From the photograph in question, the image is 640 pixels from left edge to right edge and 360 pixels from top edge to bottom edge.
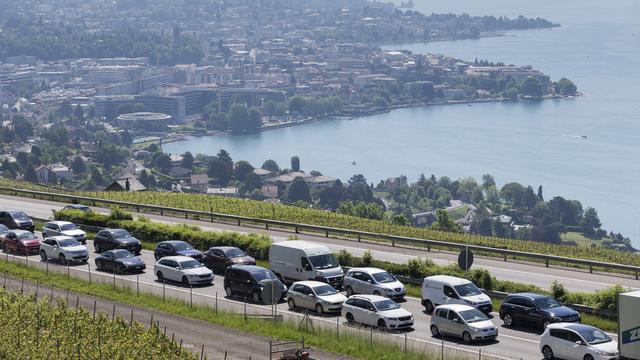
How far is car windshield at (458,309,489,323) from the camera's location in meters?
31.1

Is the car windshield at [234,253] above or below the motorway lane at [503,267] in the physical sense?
above

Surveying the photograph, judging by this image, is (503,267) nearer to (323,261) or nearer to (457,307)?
(323,261)

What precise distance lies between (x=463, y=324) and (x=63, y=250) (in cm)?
2028

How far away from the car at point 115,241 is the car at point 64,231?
1904 mm

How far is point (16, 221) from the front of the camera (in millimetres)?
54875

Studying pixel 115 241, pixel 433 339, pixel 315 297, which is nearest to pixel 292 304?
pixel 315 297

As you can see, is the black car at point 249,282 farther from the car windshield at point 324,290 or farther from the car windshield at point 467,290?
the car windshield at point 467,290

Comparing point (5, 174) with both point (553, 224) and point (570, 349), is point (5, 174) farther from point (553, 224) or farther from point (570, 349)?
point (570, 349)

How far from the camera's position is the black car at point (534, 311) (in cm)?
3225

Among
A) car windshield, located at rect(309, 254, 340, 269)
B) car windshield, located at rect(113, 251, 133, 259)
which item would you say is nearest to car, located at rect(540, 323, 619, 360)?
car windshield, located at rect(309, 254, 340, 269)

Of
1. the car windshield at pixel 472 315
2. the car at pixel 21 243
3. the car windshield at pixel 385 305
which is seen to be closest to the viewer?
the car windshield at pixel 472 315

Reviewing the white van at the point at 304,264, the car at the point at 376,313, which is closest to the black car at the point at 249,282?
the white van at the point at 304,264

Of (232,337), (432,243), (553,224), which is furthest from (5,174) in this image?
(232,337)

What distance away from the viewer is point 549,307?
3275 cm
